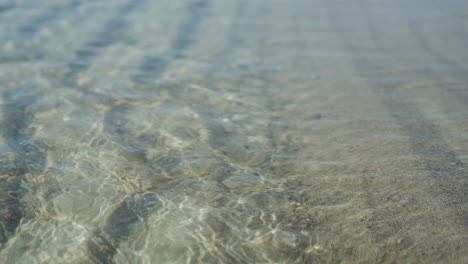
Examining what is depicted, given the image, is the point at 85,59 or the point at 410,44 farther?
the point at 410,44

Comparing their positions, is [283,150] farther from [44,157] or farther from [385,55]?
[385,55]

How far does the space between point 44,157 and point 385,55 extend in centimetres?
456

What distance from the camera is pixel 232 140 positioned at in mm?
4031

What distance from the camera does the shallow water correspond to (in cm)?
273

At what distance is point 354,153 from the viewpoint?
374 cm

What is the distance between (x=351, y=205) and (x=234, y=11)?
222 inches

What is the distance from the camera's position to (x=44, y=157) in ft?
11.9

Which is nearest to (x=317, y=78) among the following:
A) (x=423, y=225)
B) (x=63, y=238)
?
(x=423, y=225)

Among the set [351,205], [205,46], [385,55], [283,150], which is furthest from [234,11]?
[351,205]

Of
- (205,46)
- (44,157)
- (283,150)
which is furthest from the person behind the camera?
(205,46)

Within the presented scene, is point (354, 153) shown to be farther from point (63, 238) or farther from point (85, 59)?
point (85, 59)

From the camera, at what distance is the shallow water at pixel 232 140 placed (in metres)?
2.73

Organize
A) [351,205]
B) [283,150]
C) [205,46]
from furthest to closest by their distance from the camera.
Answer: [205,46]
[283,150]
[351,205]

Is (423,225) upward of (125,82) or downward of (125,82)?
upward
